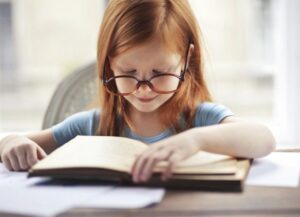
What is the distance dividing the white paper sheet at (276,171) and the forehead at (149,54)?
0.26m

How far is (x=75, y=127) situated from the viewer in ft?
4.06

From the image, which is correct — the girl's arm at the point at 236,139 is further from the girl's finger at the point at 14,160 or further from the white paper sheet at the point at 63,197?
the girl's finger at the point at 14,160

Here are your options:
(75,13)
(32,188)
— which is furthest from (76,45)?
(32,188)

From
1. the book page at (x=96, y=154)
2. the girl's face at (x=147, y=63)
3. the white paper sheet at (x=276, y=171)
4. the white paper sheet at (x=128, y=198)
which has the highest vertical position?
the girl's face at (x=147, y=63)

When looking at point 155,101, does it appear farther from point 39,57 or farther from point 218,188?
point 39,57

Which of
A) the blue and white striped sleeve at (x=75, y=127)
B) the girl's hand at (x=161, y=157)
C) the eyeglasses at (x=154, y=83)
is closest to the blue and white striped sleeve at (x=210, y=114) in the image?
the eyeglasses at (x=154, y=83)

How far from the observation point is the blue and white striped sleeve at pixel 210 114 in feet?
A: 3.77

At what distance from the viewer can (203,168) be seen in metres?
0.78

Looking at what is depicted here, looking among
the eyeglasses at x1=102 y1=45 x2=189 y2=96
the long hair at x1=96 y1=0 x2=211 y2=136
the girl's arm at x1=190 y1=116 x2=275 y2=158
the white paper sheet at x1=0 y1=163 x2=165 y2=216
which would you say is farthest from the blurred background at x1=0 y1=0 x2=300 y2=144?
the white paper sheet at x1=0 y1=163 x2=165 y2=216

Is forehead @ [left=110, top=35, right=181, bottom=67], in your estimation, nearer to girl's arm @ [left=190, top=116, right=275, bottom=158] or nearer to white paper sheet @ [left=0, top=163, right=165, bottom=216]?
girl's arm @ [left=190, top=116, right=275, bottom=158]

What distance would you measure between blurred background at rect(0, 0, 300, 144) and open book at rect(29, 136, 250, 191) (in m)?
0.55

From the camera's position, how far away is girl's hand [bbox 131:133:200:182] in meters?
0.75

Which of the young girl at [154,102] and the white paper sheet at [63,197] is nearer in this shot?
the white paper sheet at [63,197]

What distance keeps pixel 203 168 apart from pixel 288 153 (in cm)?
32
